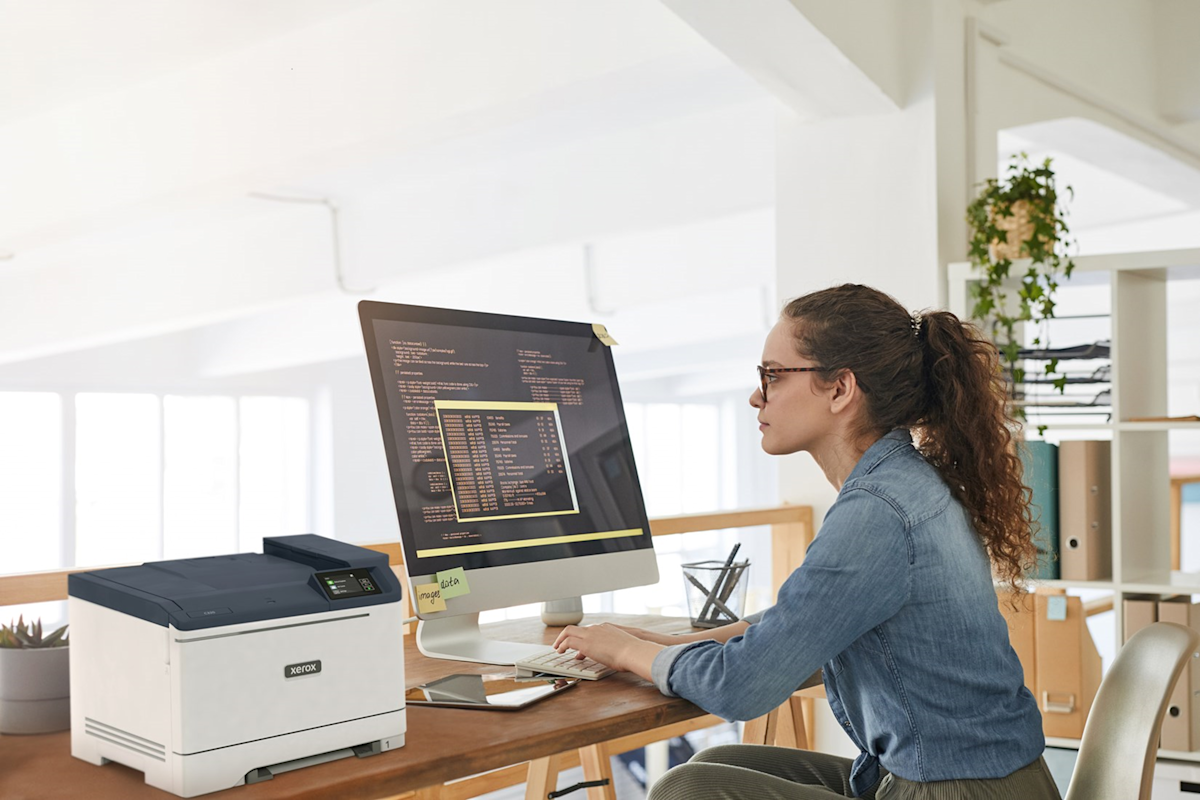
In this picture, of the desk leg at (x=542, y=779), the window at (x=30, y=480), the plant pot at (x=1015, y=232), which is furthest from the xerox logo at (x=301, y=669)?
the window at (x=30, y=480)

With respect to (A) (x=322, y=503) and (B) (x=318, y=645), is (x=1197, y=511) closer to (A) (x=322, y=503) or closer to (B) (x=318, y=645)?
(A) (x=322, y=503)

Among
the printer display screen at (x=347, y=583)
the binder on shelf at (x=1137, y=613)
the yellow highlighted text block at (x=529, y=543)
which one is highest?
the printer display screen at (x=347, y=583)

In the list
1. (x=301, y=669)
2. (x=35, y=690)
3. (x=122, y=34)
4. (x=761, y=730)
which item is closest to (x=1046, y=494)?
(x=761, y=730)

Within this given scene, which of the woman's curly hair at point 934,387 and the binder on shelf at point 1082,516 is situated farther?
the binder on shelf at point 1082,516

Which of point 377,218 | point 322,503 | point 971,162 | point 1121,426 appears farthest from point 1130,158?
point 322,503

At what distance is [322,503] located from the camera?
10078 millimetres

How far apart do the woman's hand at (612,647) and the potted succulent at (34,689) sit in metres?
0.60

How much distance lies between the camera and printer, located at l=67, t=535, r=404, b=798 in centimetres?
103

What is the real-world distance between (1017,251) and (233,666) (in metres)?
2.51

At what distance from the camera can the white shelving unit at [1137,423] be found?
2.77 metres

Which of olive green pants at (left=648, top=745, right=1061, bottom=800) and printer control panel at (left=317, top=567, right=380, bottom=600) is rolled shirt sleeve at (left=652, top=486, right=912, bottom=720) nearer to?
olive green pants at (left=648, top=745, right=1061, bottom=800)

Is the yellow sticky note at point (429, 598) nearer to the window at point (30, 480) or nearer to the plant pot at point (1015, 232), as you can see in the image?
the plant pot at point (1015, 232)

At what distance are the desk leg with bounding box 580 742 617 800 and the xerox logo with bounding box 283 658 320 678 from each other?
41.2 inches

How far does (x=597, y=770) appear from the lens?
6.84ft
